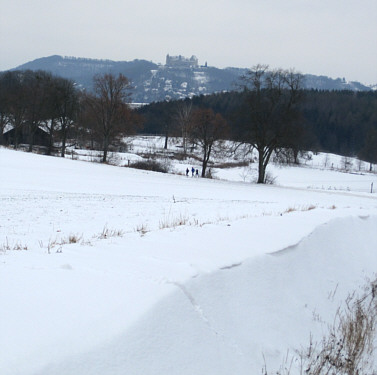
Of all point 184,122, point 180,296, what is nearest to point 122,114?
point 184,122

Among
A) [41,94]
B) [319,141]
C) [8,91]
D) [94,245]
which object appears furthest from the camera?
[319,141]

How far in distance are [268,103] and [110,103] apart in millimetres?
19730

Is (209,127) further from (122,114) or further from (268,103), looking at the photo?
(122,114)

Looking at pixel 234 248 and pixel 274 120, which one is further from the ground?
pixel 274 120

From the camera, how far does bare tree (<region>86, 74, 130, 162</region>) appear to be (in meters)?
46.3

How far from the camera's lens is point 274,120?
3681cm

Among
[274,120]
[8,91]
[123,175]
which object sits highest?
[8,91]

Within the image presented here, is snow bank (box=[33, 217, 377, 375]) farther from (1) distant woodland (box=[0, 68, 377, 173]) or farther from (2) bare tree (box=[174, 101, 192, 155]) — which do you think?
(2) bare tree (box=[174, 101, 192, 155])

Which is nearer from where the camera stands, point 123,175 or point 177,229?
point 177,229

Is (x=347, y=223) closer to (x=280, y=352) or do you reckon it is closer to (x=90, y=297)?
(x=280, y=352)

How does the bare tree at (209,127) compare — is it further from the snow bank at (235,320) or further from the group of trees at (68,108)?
the snow bank at (235,320)

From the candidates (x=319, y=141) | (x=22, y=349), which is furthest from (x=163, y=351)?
(x=319, y=141)

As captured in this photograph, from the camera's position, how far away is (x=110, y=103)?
153 ft

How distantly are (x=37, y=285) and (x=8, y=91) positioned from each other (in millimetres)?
63442
